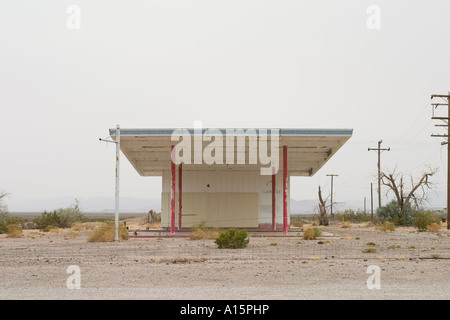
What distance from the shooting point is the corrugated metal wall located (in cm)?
3619

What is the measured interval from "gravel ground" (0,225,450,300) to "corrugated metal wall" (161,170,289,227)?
13.2m

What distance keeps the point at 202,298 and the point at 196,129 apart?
58.2 feet

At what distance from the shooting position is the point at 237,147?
31.3 meters

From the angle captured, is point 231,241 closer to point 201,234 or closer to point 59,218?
point 201,234

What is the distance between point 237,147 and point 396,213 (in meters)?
24.8

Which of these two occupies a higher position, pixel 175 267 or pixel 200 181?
pixel 200 181

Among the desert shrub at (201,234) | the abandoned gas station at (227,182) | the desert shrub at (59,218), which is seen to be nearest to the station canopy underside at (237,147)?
the abandoned gas station at (227,182)

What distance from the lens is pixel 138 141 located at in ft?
100

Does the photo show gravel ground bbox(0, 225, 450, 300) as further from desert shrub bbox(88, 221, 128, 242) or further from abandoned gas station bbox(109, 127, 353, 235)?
abandoned gas station bbox(109, 127, 353, 235)

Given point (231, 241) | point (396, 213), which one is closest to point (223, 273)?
point (231, 241)

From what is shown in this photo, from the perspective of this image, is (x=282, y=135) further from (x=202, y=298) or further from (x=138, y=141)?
(x=202, y=298)

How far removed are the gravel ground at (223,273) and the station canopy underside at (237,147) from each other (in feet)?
23.1
